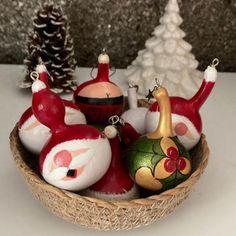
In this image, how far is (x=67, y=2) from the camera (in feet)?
2.93

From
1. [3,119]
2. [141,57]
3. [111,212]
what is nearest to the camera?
[111,212]

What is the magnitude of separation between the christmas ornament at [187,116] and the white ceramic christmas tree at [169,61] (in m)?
0.23

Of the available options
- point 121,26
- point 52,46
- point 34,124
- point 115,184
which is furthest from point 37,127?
point 121,26

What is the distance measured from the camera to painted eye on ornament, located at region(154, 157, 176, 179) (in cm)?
50

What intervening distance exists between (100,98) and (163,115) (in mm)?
102

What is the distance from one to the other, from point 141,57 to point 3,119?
0.25 m

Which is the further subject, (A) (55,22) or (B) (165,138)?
(A) (55,22)

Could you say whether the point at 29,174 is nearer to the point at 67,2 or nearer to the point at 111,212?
the point at 111,212

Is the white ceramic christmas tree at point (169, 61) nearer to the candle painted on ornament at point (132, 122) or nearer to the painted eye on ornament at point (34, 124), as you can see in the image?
the candle painted on ornament at point (132, 122)

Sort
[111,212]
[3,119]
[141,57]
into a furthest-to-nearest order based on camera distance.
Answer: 1. [141,57]
2. [3,119]
3. [111,212]

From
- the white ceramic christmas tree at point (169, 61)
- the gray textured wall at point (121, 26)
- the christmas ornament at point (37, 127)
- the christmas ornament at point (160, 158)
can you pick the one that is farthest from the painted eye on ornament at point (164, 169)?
the gray textured wall at point (121, 26)

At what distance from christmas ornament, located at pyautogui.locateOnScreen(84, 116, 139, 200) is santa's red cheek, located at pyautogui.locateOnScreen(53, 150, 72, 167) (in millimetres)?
51

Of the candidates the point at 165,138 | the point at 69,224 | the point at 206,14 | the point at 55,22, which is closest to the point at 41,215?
the point at 69,224

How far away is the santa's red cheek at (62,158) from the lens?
0.48m
